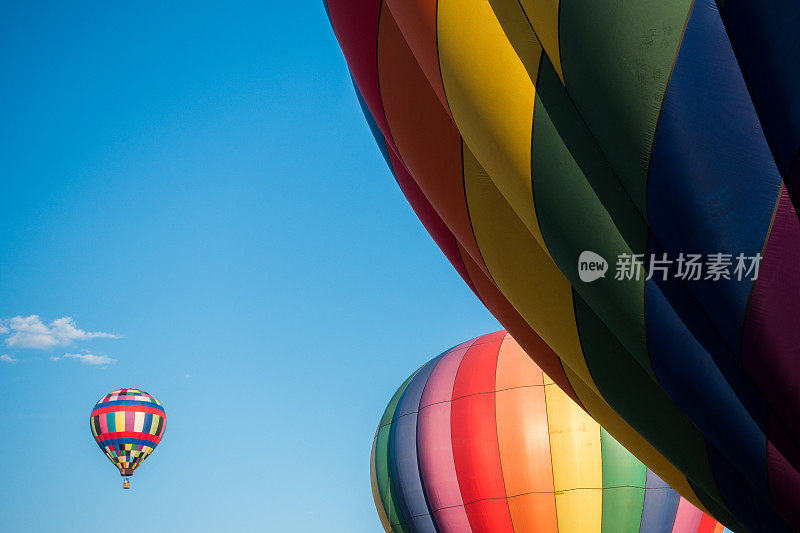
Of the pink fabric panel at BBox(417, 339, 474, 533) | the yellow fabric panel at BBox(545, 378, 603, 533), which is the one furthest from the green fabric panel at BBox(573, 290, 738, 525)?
the pink fabric panel at BBox(417, 339, 474, 533)

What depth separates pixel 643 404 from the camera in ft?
10.7

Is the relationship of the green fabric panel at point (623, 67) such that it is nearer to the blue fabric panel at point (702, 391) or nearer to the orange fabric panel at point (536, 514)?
the blue fabric panel at point (702, 391)

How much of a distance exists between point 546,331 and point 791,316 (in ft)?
3.76

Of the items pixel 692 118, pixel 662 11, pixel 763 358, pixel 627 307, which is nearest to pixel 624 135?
pixel 692 118

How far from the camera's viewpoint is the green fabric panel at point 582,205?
295cm

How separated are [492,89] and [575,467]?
699 cm

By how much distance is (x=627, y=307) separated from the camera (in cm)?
301

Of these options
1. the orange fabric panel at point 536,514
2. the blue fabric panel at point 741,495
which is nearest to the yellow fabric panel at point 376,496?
the orange fabric panel at point 536,514

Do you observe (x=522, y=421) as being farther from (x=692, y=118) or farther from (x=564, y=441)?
(x=692, y=118)

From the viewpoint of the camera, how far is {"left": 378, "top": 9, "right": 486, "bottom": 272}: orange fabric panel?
12.4 feet

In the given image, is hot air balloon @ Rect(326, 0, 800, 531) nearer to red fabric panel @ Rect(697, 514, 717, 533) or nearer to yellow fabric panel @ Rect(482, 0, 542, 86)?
yellow fabric panel @ Rect(482, 0, 542, 86)

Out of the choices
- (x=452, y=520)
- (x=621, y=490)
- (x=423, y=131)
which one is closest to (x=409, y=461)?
(x=452, y=520)

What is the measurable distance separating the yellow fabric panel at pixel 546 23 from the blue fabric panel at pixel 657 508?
7265 mm

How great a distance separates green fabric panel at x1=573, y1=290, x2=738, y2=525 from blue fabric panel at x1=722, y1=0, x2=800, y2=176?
1.05 metres
